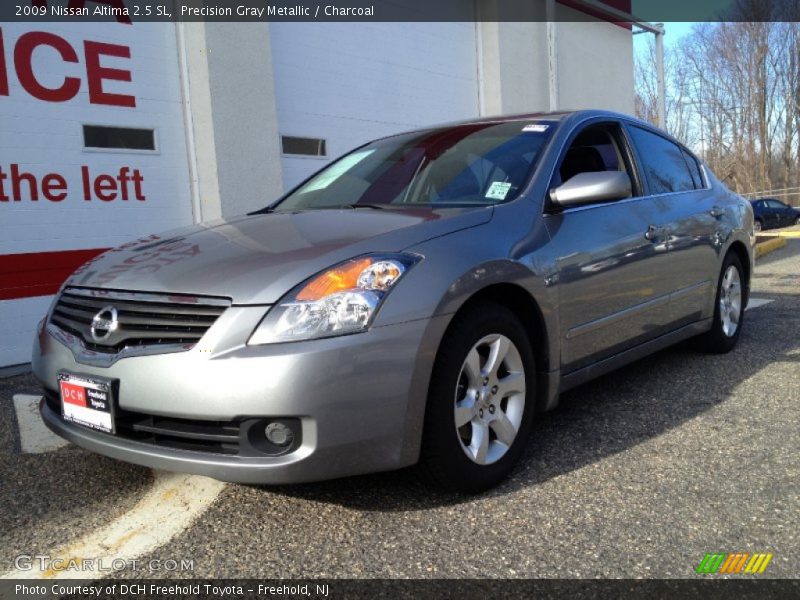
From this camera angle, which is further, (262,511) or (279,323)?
(262,511)

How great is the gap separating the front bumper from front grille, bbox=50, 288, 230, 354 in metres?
0.09

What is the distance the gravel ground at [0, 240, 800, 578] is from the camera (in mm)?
2264

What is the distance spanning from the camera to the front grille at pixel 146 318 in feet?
7.79

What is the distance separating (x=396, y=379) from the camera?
236cm

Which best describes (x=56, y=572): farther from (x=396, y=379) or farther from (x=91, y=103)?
(x=91, y=103)

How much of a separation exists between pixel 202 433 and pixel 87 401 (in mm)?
513

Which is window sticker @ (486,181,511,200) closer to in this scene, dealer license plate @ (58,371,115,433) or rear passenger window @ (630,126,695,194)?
rear passenger window @ (630,126,695,194)

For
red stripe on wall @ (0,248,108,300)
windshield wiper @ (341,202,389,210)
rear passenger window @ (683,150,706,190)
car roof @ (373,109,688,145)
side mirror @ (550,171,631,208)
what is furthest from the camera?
red stripe on wall @ (0,248,108,300)

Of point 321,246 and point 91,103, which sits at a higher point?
point 91,103

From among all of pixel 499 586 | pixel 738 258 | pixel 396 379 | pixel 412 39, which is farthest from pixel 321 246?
pixel 412 39

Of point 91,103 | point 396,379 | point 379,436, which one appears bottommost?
point 379,436

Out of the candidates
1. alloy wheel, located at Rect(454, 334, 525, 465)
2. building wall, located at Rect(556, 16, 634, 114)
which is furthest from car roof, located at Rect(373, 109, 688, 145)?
building wall, located at Rect(556, 16, 634, 114)

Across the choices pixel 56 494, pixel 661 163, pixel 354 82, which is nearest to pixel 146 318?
pixel 56 494

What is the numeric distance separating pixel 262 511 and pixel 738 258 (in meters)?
3.84
